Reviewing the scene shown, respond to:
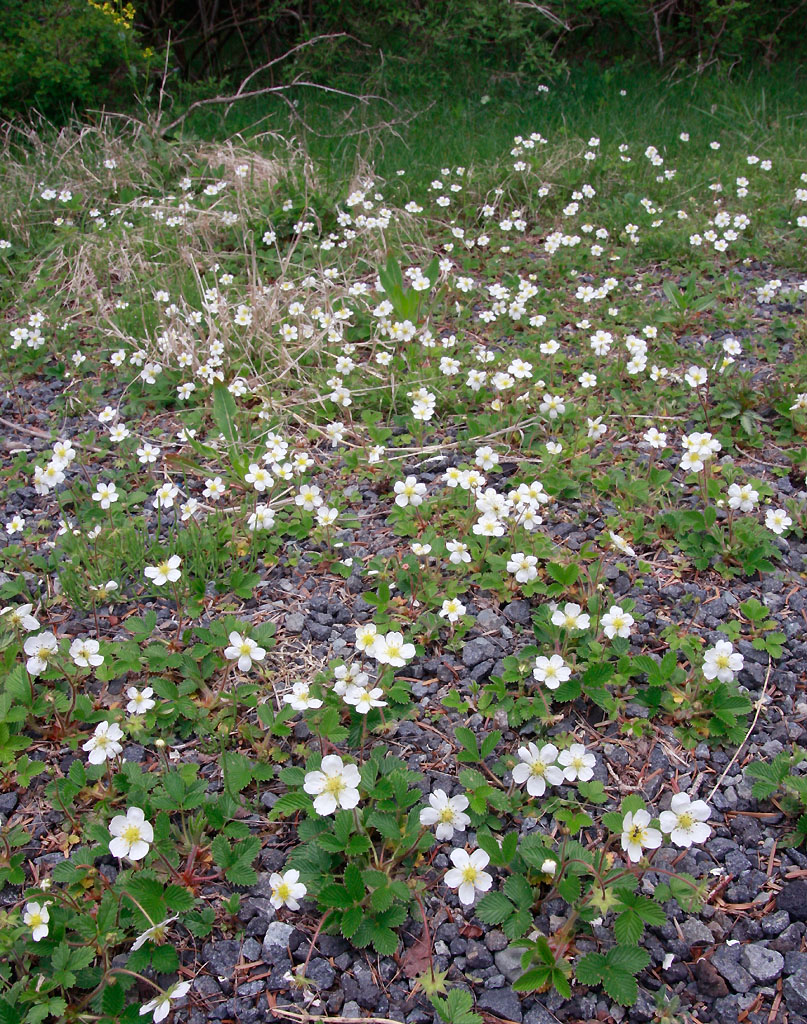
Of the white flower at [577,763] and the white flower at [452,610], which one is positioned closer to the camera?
the white flower at [577,763]

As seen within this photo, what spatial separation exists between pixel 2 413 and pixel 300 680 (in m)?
2.23

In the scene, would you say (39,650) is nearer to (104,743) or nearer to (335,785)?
(104,743)

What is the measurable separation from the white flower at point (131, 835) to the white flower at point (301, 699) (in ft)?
1.47

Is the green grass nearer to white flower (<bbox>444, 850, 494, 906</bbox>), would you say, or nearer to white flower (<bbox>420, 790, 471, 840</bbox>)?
white flower (<bbox>420, 790, 471, 840</bbox>)

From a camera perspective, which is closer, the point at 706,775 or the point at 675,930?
the point at 675,930

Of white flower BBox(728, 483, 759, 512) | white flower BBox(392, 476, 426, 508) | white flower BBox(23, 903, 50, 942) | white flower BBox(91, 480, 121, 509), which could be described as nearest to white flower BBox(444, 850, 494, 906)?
white flower BBox(23, 903, 50, 942)

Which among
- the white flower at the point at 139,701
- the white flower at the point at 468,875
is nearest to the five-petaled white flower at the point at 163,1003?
the white flower at the point at 468,875

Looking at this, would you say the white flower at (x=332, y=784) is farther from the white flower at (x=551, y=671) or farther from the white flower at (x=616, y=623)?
the white flower at (x=616, y=623)

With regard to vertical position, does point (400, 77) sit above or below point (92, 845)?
above

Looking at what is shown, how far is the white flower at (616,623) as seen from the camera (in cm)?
218

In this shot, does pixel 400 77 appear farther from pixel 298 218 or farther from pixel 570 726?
pixel 570 726

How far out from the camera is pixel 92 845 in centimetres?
186

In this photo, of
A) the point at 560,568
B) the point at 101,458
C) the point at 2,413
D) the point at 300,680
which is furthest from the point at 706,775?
the point at 2,413

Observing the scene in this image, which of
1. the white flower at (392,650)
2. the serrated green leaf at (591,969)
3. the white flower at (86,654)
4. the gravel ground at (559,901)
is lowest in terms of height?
the gravel ground at (559,901)
